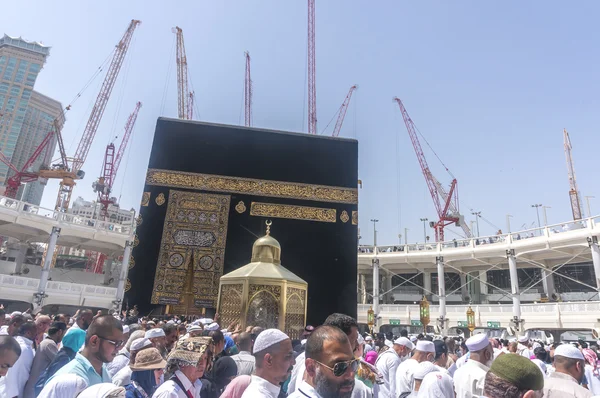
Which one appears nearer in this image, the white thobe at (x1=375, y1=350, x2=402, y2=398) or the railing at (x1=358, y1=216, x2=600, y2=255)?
the white thobe at (x1=375, y1=350, x2=402, y2=398)

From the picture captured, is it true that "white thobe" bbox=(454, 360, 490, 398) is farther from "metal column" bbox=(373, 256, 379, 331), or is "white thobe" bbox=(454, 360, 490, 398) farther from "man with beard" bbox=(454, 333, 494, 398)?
"metal column" bbox=(373, 256, 379, 331)

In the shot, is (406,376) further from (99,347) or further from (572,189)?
(572,189)

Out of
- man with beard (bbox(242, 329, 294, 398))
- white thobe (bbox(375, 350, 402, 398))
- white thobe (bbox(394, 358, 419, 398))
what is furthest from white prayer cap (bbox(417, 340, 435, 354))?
man with beard (bbox(242, 329, 294, 398))

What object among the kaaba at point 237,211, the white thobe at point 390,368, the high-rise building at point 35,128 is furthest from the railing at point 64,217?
the high-rise building at point 35,128

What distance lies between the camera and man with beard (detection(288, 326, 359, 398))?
1487 millimetres

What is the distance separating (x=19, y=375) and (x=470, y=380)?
3.30 meters

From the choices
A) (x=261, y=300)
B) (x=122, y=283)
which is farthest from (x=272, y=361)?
(x=122, y=283)

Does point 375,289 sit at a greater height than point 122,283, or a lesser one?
greater

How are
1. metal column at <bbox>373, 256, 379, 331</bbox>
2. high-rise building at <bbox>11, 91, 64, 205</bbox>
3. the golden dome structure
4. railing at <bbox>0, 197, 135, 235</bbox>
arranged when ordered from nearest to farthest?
the golden dome structure, railing at <bbox>0, 197, 135, 235</bbox>, metal column at <bbox>373, 256, 379, 331</bbox>, high-rise building at <bbox>11, 91, 64, 205</bbox>

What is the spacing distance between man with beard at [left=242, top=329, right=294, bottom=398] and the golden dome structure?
5.95 meters

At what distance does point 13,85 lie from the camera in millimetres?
51688

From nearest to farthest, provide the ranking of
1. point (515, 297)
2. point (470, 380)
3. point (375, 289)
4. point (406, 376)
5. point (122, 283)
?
point (470, 380) < point (406, 376) < point (515, 297) < point (122, 283) < point (375, 289)

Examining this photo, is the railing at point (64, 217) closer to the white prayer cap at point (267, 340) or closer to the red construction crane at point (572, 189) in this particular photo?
the white prayer cap at point (267, 340)

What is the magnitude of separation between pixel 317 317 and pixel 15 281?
13204 mm
